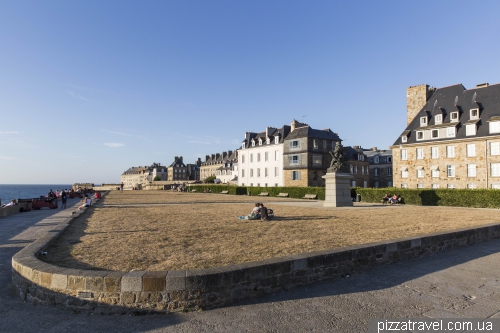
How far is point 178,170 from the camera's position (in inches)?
5276

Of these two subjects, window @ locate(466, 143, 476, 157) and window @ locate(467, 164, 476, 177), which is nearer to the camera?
window @ locate(467, 164, 476, 177)

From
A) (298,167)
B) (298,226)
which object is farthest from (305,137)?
(298,226)

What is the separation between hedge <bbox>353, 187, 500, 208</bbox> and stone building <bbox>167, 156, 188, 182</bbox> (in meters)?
109

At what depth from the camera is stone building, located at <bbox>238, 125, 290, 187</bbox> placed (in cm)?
5469

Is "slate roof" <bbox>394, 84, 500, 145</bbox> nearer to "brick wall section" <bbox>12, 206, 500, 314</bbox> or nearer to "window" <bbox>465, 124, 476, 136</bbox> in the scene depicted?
"window" <bbox>465, 124, 476, 136</bbox>

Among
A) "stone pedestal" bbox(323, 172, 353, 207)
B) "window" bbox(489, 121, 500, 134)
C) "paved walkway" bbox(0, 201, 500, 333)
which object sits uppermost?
"window" bbox(489, 121, 500, 134)

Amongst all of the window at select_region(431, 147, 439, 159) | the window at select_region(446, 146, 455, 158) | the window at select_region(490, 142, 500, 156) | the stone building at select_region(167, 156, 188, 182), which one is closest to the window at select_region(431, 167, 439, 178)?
the window at select_region(431, 147, 439, 159)

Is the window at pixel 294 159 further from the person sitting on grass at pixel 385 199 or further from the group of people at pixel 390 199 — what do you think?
the person sitting on grass at pixel 385 199

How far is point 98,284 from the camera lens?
5082 millimetres

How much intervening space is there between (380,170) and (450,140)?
25149 mm

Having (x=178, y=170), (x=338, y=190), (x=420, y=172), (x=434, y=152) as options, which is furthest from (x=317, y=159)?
(x=178, y=170)

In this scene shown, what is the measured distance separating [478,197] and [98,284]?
29.0m

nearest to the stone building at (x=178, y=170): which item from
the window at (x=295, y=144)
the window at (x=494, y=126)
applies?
the window at (x=295, y=144)

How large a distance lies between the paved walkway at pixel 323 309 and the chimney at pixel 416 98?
41401 mm
